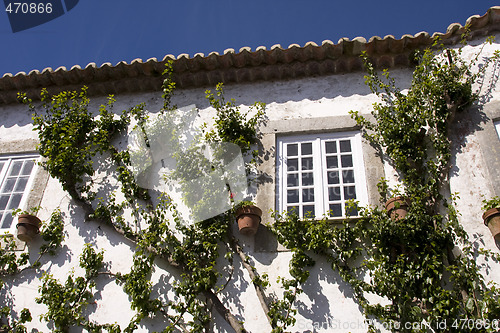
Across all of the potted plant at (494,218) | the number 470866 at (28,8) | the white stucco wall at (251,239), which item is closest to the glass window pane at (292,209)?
the white stucco wall at (251,239)

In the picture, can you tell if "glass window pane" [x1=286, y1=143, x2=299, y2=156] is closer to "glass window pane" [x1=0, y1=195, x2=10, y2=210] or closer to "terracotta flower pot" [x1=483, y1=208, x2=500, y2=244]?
"terracotta flower pot" [x1=483, y1=208, x2=500, y2=244]

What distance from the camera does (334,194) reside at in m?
6.64

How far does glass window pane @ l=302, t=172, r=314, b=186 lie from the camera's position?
6.86 metres

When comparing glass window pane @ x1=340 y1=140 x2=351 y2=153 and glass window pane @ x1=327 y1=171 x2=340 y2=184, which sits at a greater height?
glass window pane @ x1=340 y1=140 x2=351 y2=153

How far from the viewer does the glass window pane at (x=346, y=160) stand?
6.93 metres

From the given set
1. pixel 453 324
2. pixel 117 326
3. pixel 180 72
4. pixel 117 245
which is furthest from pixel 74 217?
pixel 453 324

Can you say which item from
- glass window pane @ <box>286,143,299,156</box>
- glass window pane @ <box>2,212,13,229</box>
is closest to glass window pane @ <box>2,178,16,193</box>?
glass window pane @ <box>2,212,13,229</box>

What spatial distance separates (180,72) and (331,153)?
2812 millimetres

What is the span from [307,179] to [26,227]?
369 centimetres

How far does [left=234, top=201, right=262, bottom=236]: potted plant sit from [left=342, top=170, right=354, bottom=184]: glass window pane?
119 centimetres

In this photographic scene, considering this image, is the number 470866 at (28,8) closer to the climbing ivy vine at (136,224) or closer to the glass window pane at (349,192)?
the climbing ivy vine at (136,224)

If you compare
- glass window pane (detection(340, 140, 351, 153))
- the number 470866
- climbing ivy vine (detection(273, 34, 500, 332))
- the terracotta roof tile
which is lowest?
climbing ivy vine (detection(273, 34, 500, 332))

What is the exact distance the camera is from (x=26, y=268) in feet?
22.4

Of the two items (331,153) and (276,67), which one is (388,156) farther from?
(276,67)
